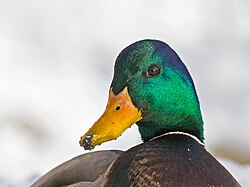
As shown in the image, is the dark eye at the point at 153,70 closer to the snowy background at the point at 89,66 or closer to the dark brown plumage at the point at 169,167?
the dark brown plumage at the point at 169,167

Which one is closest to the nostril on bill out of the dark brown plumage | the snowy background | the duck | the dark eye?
the duck

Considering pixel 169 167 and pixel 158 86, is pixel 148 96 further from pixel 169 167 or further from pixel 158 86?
pixel 169 167

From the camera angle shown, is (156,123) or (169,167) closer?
(169,167)

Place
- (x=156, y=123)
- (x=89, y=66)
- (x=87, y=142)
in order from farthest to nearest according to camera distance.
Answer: (x=89, y=66), (x=156, y=123), (x=87, y=142)

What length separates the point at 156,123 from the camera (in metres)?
2.02

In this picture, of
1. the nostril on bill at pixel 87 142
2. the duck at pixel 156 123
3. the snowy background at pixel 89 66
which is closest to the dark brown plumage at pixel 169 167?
the duck at pixel 156 123

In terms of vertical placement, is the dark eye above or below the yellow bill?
above

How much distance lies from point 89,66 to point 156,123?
189 cm

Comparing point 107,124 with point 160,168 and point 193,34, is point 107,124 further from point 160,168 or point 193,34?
point 193,34

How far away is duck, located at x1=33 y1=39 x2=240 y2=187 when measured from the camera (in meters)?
1.91

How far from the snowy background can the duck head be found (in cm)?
140

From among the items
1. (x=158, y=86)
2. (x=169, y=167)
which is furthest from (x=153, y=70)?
(x=169, y=167)

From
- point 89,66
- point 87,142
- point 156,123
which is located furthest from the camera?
point 89,66

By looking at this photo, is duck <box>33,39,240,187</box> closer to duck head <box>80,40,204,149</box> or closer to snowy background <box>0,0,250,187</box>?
duck head <box>80,40,204,149</box>
